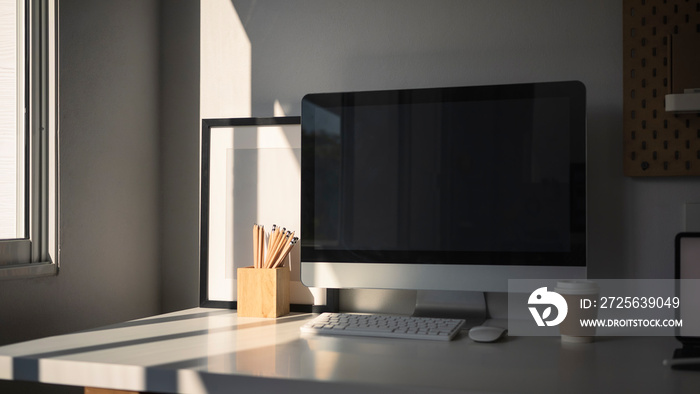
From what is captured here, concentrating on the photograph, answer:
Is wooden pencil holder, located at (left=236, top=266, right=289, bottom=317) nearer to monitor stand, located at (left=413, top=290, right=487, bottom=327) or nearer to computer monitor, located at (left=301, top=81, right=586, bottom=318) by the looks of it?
computer monitor, located at (left=301, top=81, right=586, bottom=318)

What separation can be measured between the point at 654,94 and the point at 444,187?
0.55 m

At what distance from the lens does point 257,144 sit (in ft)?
5.89

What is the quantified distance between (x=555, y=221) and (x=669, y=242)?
0.32 m

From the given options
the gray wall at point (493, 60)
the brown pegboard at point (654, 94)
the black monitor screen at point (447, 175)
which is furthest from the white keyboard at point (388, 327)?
the brown pegboard at point (654, 94)

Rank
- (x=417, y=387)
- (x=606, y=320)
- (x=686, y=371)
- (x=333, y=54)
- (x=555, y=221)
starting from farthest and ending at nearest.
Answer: (x=333, y=54) < (x=606, y=320) < (x=555, y=221) < (x=686, y=371) < (x=417, y=387)

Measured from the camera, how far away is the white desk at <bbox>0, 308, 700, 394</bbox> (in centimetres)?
99

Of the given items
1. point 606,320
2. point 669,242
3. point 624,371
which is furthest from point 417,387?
point 669,242

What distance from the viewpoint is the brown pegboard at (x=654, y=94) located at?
58.0 inches

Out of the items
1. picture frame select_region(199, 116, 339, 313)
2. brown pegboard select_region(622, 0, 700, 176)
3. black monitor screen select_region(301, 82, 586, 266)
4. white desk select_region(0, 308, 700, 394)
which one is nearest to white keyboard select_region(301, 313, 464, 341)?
white desk select_region(0, 308, 700, 394)

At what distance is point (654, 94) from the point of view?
1.50 m

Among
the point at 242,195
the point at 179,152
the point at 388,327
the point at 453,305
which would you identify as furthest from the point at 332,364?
the point at 179,152

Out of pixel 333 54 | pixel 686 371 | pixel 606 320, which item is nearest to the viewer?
pixel 686 371

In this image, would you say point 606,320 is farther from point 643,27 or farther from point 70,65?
point 70,65

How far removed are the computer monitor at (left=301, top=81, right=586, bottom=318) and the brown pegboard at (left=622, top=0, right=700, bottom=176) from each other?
19cm
